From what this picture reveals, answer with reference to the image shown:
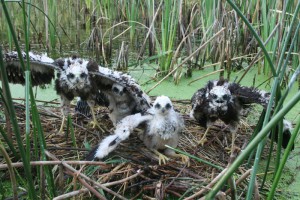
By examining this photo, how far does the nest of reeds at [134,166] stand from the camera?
2238mm

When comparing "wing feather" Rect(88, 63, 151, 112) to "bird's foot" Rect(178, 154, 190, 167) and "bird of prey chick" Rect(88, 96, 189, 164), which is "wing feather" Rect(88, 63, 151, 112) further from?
"bird's foot" Rect(178, 154, 190, 167)

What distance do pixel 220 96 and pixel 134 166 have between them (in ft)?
2.80

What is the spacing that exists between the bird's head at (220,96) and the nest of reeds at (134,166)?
1.21 feet

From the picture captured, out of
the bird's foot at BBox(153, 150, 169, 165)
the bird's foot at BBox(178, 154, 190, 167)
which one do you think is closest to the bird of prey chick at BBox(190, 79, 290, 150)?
the bird's foot at BBox(178, 154, 190, 167)

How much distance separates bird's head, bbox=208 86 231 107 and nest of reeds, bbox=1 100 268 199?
37 cm

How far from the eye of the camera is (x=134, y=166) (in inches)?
103

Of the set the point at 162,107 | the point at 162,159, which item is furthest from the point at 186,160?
the point at 162,107

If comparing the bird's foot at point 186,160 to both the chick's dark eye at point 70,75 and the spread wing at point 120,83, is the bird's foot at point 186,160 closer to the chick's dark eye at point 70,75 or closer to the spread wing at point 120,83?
the spread wing at point 120,83

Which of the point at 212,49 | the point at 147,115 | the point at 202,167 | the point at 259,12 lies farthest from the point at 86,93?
the point at 259,12

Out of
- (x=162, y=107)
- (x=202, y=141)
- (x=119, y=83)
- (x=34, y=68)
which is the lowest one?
(x=202, y=141)

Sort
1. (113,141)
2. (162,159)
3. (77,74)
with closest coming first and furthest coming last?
(113,141) < (162,159) < (77,74)

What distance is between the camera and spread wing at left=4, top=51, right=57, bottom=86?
298cm

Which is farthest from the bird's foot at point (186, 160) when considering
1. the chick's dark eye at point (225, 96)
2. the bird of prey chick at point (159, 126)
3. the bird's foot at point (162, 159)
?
the chick's dark eye at point (225, 96)

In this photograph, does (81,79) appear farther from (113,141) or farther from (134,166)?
(134,166)
